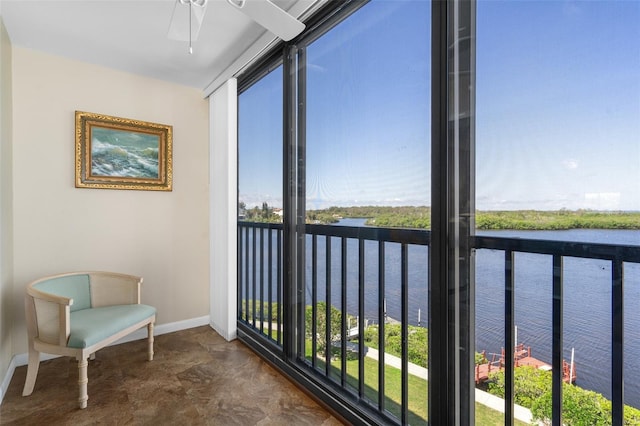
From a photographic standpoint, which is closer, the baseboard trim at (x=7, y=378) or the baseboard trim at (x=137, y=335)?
the baseboard trim at (x=7, y=378)

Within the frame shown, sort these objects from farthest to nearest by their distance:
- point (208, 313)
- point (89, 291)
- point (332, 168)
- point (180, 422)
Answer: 1. point (208, 313)
2. point (89, 291)
3. point (332, 168)
4. point (180, 422)

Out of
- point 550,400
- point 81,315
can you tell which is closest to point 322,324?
point 550,400

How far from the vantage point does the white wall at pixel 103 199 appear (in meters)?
2.57

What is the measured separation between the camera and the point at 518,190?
1166 millimetres

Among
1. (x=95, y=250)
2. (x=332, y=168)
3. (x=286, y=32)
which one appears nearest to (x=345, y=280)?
(x=332, y=168)

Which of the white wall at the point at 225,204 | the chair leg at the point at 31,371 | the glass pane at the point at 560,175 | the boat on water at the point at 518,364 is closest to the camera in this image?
the glass pane at the point at 560,175

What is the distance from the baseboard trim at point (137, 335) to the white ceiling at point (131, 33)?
241 cm

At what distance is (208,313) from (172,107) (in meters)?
2.17

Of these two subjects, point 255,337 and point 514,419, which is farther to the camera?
point 255,337

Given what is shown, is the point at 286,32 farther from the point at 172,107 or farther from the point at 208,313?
the point at 208,313

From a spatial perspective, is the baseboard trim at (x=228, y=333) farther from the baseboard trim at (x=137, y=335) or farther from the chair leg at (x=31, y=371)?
the chair leg at (x=31, y=371)

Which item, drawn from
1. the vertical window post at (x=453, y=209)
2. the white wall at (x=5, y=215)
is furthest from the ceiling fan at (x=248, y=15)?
the white wall at (x=5, y=215)

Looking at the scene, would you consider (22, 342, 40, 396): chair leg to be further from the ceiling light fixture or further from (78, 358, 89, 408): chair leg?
the ceiling light fixture

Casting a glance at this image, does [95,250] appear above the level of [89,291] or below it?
above
